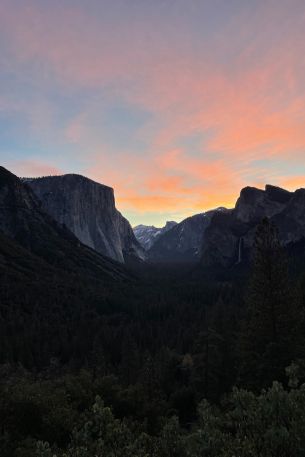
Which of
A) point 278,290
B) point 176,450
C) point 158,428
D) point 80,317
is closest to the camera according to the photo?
point 176,450

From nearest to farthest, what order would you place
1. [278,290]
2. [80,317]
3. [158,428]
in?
[158,428] → [278,290] → [80,317]

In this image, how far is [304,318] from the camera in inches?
1578

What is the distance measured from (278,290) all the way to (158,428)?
61.8ft

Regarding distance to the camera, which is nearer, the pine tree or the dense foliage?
the dense foliage

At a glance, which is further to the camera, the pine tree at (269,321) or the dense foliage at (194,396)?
the pine tree at (269,321)

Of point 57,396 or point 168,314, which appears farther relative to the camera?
point 168,314

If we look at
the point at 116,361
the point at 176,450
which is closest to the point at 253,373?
the point at 176,450


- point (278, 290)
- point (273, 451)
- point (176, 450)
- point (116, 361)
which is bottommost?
point (116, 361)

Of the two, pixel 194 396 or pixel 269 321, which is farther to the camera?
pixel 194 396

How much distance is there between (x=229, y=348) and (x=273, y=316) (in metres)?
15.8

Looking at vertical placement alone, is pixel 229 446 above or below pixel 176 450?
above

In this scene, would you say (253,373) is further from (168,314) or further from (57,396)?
(168,314)

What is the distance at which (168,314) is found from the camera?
17088cm

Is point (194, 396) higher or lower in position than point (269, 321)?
lower
